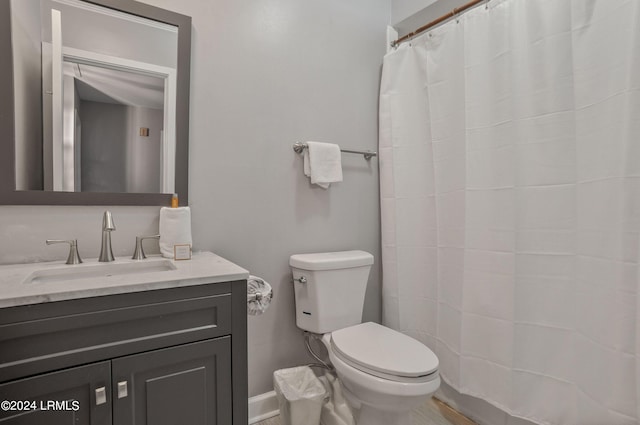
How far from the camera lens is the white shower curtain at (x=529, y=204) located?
107cm

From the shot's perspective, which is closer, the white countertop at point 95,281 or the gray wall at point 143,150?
the white countertop at point 95,281

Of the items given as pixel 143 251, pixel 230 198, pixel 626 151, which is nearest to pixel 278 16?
pixel 230 198

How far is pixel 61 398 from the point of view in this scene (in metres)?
0.79

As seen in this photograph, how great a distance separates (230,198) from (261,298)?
0.56 m

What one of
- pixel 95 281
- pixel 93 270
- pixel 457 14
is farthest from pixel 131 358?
pixel 457 14

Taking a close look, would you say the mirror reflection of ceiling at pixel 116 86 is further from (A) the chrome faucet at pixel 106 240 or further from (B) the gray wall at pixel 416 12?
(B) the gray wall at pixel 416 12

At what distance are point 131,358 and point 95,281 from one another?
0.78 feet

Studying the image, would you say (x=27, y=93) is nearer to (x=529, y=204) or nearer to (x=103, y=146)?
(x=103, y=146)

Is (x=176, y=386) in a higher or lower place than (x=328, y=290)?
lower

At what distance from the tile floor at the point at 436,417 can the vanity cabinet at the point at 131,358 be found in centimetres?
79

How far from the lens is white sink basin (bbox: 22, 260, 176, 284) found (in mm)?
1032

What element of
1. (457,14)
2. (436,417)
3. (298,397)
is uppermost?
(457,14)

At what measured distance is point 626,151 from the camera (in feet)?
3.43

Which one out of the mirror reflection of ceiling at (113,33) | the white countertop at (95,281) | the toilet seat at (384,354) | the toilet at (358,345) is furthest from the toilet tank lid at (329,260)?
the mirror reflection of ceiling at (113,33)
